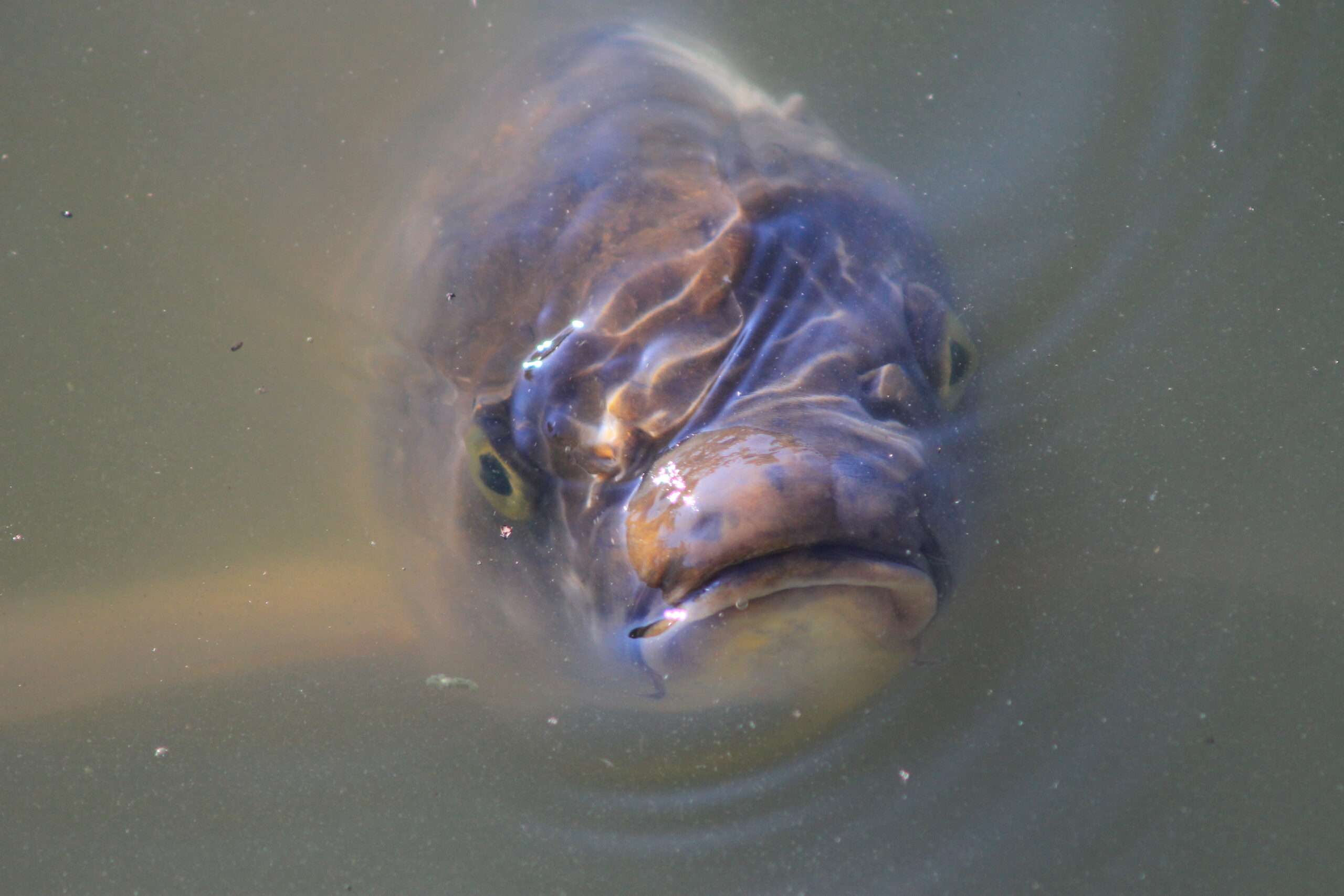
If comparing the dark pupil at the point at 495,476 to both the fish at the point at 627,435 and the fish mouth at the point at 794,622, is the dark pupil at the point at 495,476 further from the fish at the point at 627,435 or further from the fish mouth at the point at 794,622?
the fish mouth at the point at 794,622

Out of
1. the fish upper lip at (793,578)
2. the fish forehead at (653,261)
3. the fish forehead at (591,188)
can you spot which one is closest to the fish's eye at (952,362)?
the fish forehead at (653,261)

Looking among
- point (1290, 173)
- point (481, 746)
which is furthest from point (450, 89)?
point (1290, 173)

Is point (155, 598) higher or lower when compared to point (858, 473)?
lower

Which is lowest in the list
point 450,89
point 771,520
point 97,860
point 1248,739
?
Answer: point 97,860

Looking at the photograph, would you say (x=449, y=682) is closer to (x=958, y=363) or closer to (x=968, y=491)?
(x=968, y=491)

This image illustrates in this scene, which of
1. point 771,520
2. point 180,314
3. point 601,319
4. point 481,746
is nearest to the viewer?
point 771,520

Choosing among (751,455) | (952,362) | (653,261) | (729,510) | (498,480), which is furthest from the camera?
(952,362)

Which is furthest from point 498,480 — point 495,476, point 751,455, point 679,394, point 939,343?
point 939,343

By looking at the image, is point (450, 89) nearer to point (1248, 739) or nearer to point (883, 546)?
point (883, 546)
